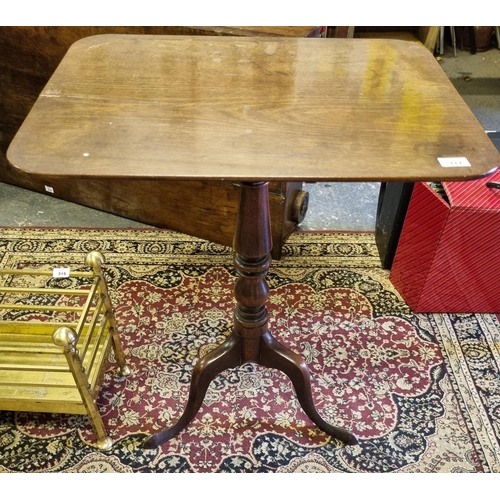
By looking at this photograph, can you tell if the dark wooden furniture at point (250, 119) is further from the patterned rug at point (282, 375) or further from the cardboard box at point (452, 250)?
the cardboard box at point (452, 250)

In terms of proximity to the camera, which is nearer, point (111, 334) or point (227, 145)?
point (227, 145)

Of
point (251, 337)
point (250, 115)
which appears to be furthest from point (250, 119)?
point (251, 337)

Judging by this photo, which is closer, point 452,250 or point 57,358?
point 57,358

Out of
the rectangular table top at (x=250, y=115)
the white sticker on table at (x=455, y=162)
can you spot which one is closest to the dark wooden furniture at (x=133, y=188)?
the rectangular table top at (x=250, y=115)

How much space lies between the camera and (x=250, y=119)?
95cm

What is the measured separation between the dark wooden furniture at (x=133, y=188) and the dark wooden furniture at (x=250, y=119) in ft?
2.01

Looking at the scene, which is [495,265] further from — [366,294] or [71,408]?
[71,408]

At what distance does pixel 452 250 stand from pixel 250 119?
3.13 ft

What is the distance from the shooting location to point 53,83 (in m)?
1.03

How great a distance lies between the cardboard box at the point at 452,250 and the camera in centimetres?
155

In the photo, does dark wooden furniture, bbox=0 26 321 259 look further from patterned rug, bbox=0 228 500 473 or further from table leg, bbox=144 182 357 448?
table leg, bbox=144 182 357 448

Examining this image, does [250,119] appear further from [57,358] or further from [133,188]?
[133,188]

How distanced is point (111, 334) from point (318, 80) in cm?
89
